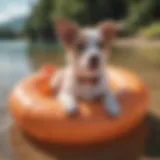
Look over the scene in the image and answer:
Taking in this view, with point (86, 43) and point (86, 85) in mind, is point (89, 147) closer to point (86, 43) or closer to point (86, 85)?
point (86, 85)

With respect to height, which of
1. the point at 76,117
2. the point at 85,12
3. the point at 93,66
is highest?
the point at 85,12

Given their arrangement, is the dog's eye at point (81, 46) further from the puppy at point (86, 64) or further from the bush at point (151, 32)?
the bush at point (151, 32)

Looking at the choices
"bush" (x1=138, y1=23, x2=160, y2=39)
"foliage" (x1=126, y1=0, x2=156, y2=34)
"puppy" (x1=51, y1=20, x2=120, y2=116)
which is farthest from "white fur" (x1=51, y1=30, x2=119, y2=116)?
"foliage" (x1=126, y1=0, x2=156, y2=34)

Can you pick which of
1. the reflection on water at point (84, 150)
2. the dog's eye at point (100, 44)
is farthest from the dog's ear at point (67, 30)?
the reflection on water at point (84, 150)

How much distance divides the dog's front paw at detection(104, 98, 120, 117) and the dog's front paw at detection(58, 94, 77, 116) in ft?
0.54

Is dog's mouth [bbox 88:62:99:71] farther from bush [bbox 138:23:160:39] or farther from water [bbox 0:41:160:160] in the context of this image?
bush [bbox 138:23:160:39]

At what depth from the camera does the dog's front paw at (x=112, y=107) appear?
7.34 ft

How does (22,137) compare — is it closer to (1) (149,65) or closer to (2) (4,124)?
(2) (4,124)

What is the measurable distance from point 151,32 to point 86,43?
3264 mm

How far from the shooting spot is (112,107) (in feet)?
7.38

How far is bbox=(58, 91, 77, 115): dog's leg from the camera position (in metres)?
2.21

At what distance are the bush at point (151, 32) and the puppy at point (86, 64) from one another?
3048 mm

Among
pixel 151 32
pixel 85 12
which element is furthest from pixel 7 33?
pixel 151 32

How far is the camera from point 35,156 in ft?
7.19
